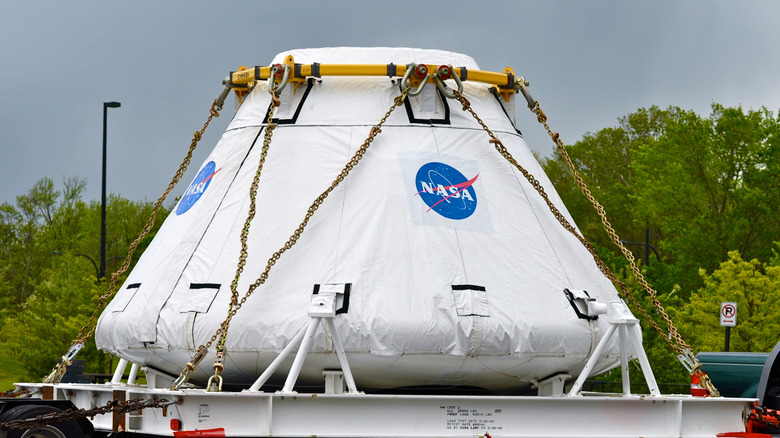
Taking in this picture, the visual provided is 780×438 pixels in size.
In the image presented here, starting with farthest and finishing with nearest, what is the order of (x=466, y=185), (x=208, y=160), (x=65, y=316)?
(x=65, y=316) → (x=208, y=160) → (x=466, y=185)

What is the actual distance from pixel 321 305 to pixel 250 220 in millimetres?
1424

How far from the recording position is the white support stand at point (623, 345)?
420 inches

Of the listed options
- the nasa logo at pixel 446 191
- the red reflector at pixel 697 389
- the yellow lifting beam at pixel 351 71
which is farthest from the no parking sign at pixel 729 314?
the nasa logo at pixel 446 191

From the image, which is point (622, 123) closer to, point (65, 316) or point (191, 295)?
point (65, 316)

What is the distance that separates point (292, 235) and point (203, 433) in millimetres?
2240

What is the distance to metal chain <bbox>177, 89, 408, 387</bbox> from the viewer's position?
10281 mm

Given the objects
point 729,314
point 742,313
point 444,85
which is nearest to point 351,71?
point 444,85

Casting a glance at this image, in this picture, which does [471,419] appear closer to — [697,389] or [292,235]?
[292,235]

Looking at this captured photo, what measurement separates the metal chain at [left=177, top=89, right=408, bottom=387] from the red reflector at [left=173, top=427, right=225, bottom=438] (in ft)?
2.05

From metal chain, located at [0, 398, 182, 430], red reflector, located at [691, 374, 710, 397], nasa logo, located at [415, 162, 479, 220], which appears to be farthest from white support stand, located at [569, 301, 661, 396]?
metal chain, located at [0, 398, 182, 430]

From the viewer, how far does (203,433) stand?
9.60m

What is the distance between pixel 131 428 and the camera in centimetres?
1046

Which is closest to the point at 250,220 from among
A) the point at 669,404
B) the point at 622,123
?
the point at 669,404

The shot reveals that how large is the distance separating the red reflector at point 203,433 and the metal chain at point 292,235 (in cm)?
62
